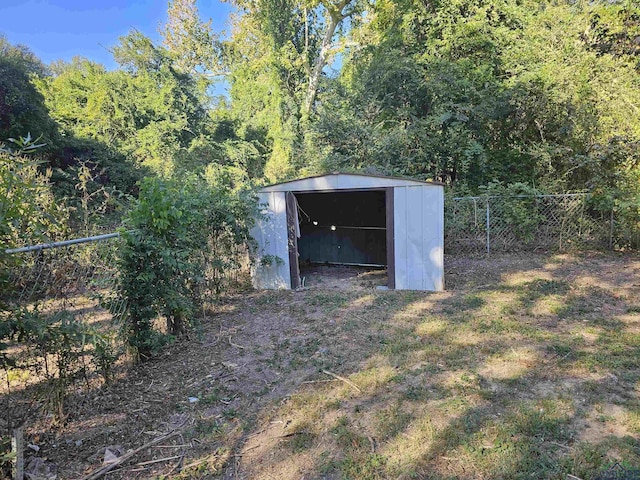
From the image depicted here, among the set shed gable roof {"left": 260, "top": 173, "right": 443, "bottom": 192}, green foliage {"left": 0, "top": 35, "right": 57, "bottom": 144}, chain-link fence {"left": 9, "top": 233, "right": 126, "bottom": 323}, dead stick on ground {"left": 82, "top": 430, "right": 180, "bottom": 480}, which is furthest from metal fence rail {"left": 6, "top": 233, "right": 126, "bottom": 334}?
green foliage {"left": 0, "top": 35, "right": 57, "bottom": 144}

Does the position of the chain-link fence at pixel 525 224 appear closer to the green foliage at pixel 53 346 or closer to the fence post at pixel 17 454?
the green foliage at pixel 53 346

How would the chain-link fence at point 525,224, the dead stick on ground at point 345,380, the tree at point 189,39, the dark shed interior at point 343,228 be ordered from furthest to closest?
the tree at point 189,39 → the dark shed interior at point 343,228 → the chain-link fence at point 525,224 → the dead stick on ground at point 345,380

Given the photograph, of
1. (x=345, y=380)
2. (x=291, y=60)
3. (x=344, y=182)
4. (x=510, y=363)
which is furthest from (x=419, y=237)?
(x=291, y=60)

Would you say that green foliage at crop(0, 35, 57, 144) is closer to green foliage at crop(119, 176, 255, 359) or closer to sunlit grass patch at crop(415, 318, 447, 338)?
green foliage at crop(119, 176, 255, 359)

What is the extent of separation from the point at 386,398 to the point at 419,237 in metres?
3.35

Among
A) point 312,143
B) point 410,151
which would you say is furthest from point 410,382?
point 312,143

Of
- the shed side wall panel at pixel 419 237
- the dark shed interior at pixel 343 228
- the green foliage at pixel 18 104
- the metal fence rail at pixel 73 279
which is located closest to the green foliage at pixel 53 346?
the metal fence rail at pixel 73 279

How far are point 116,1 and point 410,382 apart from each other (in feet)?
65.1

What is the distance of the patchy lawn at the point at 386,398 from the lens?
2.16m

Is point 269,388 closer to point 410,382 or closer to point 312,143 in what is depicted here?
point 410,382

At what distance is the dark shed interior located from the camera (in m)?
8.69

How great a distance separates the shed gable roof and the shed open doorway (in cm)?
193

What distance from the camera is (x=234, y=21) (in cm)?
1777

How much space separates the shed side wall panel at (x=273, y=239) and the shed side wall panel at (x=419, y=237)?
6.22ft
